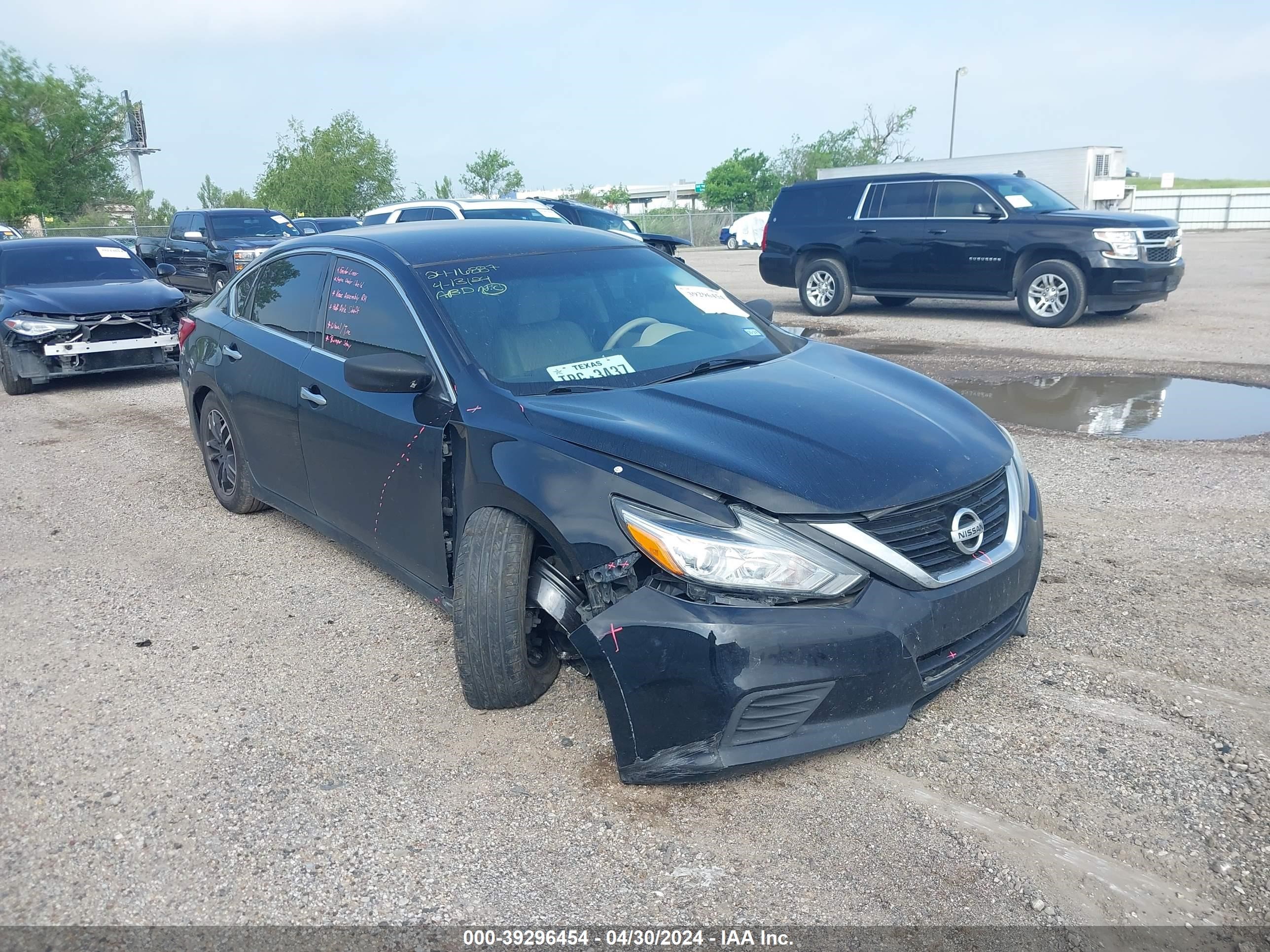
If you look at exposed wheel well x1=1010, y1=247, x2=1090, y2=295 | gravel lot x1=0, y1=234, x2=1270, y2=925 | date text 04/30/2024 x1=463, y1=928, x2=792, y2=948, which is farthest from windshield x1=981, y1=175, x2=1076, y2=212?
date text 04/30/2024 x1=463, y1=928, x2=792, y2=948

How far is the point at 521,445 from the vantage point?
3322mm

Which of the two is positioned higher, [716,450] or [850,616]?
[716,450]

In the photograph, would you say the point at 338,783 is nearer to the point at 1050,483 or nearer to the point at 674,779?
the point at 674,779

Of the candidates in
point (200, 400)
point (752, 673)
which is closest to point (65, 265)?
point (200, 400)

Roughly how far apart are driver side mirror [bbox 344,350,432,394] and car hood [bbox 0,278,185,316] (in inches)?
313

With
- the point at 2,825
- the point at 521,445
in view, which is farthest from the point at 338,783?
the point at 521,445

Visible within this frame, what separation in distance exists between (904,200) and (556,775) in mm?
11557

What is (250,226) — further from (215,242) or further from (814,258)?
(814,258)

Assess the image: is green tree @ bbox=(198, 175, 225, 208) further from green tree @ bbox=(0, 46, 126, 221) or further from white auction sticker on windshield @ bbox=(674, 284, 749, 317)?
white auction sticker on windshield @ bbox=(674, 284, 749, 317)

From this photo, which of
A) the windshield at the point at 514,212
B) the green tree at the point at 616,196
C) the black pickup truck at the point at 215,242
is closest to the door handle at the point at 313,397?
the windshield at the point at 514,212

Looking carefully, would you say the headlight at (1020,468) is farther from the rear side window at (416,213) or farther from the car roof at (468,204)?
the rear side window at (416,213)

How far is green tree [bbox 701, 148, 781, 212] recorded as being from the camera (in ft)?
221

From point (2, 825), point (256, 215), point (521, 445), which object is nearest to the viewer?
point (2, 825)

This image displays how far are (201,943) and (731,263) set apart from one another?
28962 mm
